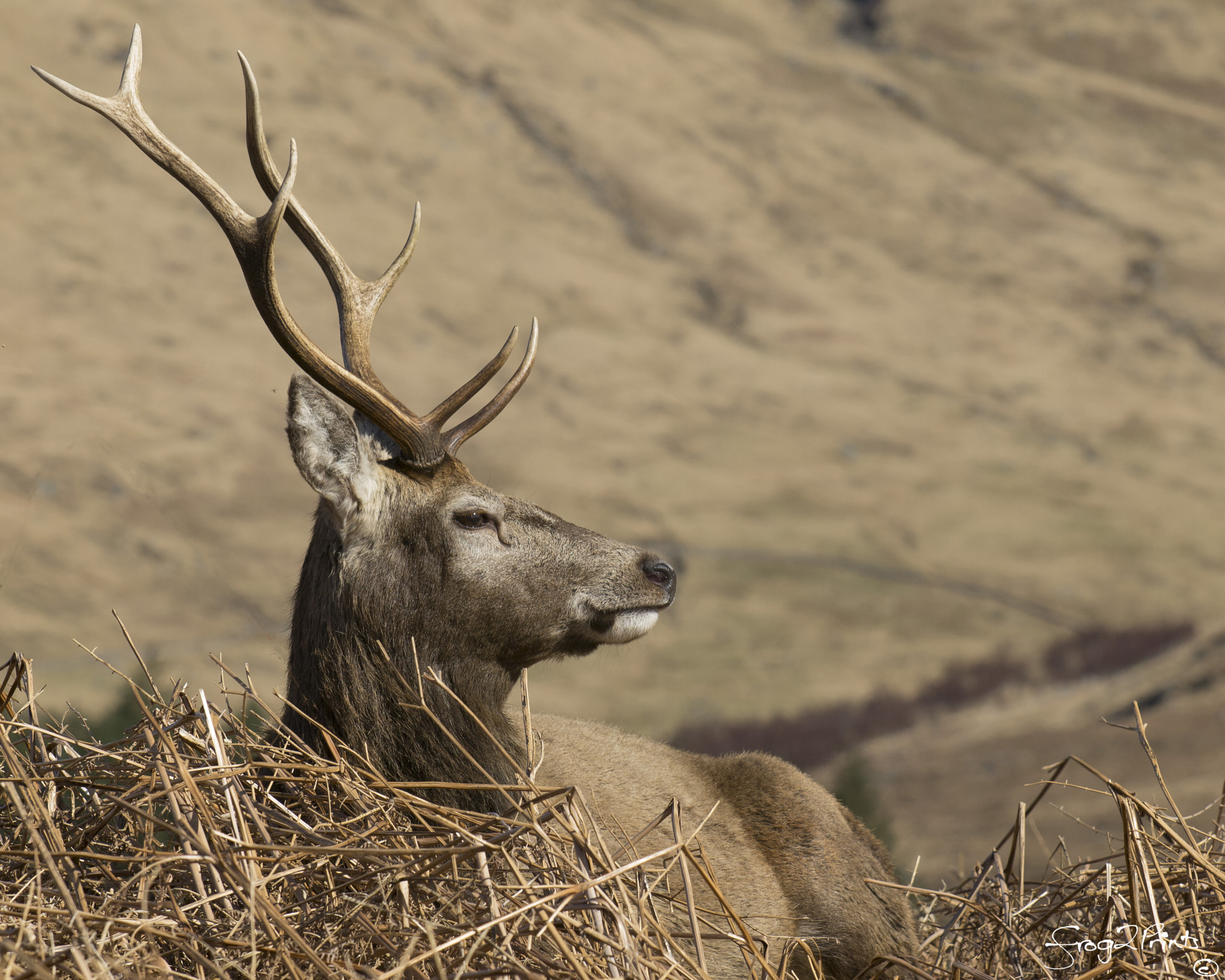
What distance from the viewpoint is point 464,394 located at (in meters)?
4.65

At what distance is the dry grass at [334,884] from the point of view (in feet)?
8.29

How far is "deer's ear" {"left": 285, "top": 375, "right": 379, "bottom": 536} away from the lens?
→ 3.95m

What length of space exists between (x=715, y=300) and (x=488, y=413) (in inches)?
895

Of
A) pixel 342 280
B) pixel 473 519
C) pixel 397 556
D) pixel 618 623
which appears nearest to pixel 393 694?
pixel 397 556

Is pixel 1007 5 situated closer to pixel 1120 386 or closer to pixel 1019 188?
pixel 1019 188

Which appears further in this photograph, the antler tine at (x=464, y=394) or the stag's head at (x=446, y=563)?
the antler tine at (x=464, y=394)

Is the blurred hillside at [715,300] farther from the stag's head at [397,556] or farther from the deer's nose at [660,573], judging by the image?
the deer's nose at [660,573]

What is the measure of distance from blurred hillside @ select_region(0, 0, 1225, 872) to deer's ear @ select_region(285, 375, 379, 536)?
252 inches

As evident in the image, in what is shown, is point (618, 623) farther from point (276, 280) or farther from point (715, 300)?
point (715, 300)

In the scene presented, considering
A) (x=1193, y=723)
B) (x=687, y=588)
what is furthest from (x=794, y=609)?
(x=1193, y=723)

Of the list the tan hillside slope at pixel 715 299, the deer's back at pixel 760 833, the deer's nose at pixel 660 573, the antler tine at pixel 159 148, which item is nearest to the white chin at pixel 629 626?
the deer's nose at pixel 660 573

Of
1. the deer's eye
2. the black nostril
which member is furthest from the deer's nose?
the deer's eye

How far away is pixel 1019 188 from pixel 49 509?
28.8m

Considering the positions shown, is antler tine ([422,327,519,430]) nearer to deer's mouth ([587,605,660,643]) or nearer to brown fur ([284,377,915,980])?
brown fur ([284,377,915,980])
